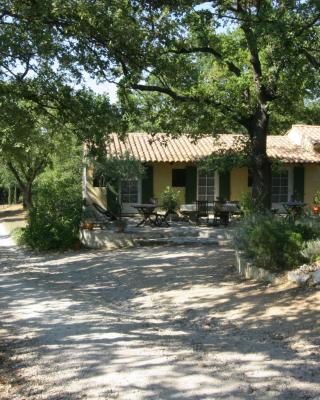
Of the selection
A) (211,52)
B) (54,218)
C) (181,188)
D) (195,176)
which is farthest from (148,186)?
(211,52)

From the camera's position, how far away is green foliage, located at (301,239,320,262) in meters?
7.85

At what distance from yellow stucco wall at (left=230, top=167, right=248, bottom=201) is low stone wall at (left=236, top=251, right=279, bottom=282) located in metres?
13.7

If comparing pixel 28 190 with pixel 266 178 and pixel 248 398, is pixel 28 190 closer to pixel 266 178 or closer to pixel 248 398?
pixel 266 178

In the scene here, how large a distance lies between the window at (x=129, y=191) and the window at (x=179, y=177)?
168 centimetres

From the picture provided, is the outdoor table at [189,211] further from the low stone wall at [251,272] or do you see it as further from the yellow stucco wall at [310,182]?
the low stone wall at [251,272]

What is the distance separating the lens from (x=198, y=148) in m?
23.5

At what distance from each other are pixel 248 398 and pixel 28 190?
28511 mm

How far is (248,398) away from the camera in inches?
163

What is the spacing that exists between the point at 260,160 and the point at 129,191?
8.52m

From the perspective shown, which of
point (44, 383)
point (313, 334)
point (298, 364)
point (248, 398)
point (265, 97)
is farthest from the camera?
point (265, 97)

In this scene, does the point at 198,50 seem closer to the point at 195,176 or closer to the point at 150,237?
the point at 150,237

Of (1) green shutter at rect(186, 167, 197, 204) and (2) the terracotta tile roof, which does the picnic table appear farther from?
(1) green shutter at rect(186, 167, 197, 204)

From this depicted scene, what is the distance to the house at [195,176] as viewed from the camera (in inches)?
874

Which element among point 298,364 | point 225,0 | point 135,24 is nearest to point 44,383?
point 298,364
